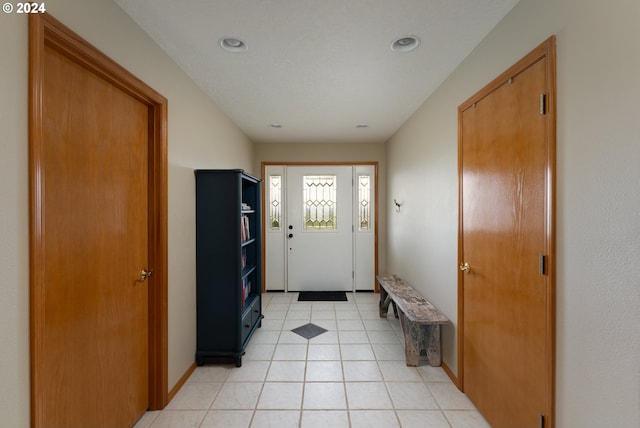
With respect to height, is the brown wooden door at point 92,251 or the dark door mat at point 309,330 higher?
the brown wooden door at point 92,251

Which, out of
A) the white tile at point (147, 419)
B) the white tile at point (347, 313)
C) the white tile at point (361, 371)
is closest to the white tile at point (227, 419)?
the white tile at point (147, 419)

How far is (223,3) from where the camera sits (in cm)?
153

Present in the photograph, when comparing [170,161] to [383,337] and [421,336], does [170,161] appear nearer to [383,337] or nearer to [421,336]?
[421,336]

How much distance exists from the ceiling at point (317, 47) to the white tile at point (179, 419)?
2493mm

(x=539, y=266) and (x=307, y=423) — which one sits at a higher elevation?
(x=539, y=266)

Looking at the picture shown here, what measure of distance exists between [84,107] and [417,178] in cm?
284

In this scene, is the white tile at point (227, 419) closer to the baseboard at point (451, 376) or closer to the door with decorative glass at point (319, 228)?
the baseboard at point (451, 376)

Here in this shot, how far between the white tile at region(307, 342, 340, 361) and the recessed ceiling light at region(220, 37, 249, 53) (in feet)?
8.56

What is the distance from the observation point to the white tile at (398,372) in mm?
2337

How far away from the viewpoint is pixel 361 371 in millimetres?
2438

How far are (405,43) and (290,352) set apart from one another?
2.77 metres

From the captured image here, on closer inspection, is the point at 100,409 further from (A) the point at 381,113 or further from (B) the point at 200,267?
(A) the point at 381,113

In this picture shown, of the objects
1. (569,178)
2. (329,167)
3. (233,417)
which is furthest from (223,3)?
(329,167)
